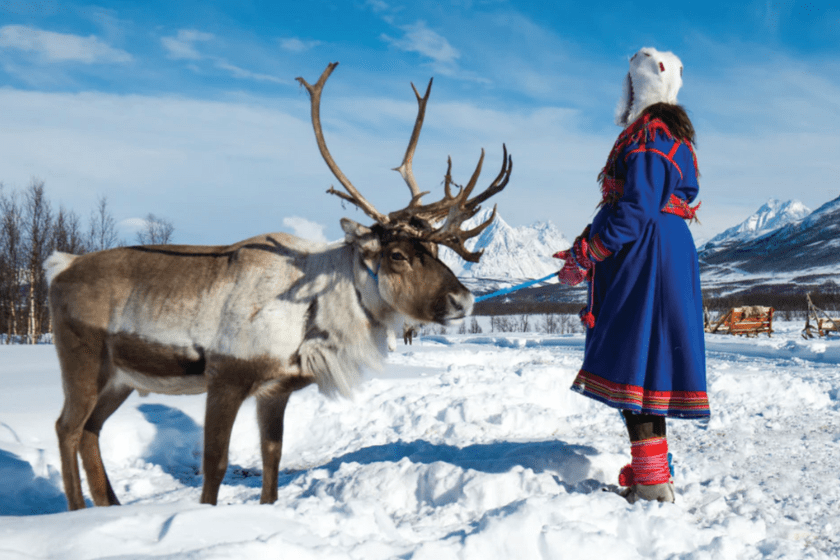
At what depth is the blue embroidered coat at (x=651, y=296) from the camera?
3168 mm

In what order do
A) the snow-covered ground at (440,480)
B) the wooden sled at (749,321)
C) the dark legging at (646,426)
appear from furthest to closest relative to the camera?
the wooden sled at (749,321) → the dark legging at (646,426) → the snow-covered ground at (440,480)

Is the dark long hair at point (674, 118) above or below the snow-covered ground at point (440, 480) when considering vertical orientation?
above

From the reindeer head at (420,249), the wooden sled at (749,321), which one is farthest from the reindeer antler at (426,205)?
the wooden sled at (749,321)

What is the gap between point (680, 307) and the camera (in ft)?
10.6

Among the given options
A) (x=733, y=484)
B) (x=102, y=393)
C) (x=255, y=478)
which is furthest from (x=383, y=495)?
(x=733, y=484)

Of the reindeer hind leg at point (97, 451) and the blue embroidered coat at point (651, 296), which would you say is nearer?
the blue embroidered coat at point (651, 296)

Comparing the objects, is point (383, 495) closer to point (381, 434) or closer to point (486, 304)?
point (381, 434)

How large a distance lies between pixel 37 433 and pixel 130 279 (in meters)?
2.14

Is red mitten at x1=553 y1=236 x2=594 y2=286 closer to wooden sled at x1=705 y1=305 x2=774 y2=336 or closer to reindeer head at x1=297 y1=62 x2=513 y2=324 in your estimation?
reindeer head at x1=297 y1=62 x2=513 y2=324

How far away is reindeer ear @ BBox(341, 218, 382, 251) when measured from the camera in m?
3.59

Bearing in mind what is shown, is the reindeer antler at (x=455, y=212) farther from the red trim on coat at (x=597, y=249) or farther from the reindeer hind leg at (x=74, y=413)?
the reindeer hind leg at (x=74, y=413)

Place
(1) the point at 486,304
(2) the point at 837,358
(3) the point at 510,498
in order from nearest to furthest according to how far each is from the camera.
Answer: (3) the point at 510,498
(2) the point at 837,358
(1) the point at 486,304

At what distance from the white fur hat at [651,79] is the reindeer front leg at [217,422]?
288cm

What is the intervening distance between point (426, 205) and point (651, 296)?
1.50m
